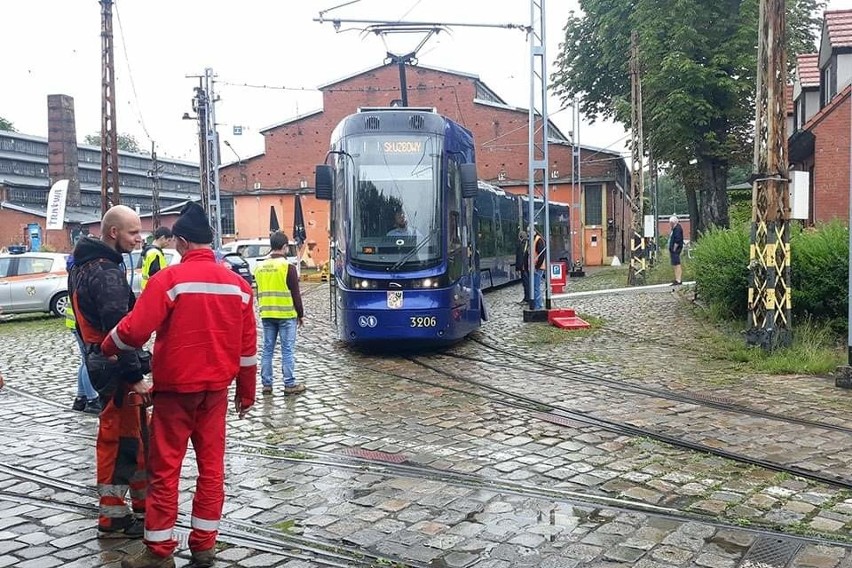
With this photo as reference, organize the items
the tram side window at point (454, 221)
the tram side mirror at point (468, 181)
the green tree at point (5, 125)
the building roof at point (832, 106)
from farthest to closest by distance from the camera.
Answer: the green tree at point (5, 125), the building roof at point (832, 106), the tram side mirror at point (468, 181), the tram side window at point (454, 221)

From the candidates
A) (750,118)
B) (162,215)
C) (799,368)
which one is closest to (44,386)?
(799,368)

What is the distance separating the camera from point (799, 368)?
10641 mm

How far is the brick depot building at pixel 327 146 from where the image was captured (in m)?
48.6

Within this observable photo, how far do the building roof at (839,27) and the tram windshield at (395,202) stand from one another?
1581cm

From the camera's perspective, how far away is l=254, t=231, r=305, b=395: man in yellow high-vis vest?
967 cm

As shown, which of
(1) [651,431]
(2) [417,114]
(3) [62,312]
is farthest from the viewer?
(3) [62,312]

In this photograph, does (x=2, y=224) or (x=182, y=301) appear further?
(x=2, y=224)

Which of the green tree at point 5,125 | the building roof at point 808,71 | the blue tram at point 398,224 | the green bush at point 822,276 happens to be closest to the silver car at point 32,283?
the blue tram at point 398,224

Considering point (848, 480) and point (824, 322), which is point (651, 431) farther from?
point (824, 322)

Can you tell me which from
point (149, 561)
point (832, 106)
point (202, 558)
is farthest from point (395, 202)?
point (832, 106)

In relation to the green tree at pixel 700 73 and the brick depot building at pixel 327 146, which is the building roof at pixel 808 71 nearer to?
the green tree at pixel 700 73

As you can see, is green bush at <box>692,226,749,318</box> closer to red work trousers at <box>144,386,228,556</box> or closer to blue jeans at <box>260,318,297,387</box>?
blue jeans at <box>260,318,297,387</box>

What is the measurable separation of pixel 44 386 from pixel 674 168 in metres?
28.4

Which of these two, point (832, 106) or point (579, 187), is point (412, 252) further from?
point (579, 187)
